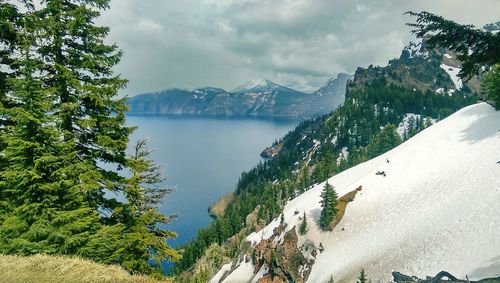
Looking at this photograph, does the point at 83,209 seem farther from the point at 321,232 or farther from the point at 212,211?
the point at 212,211

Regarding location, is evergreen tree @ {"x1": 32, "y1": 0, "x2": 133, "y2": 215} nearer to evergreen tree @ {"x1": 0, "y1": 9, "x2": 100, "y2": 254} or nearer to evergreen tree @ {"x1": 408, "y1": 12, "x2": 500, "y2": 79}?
evergreen tree @ {"x1": 0, "y1": 9, "x2": 100, "y2": 254}

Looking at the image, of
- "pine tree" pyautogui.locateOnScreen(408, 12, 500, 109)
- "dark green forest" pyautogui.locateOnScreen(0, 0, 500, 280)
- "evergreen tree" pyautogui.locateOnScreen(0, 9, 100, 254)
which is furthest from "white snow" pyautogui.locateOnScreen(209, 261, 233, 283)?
"pine tree" pyautogui.locateOnScreen(408, 12, 500, 109)

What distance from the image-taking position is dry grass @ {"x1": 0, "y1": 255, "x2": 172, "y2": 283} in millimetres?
10555

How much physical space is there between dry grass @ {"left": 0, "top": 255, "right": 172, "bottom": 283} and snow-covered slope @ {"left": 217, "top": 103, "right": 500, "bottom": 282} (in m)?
42.7

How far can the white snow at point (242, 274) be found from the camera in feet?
268

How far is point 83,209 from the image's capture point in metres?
14.3

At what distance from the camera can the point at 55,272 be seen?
36.4ft

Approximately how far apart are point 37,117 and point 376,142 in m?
160

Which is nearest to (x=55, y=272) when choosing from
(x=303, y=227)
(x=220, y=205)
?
(x=303, y=227)

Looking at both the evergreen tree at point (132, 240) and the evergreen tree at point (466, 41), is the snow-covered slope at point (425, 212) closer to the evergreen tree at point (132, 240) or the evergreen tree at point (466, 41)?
the evergreen tree at point (466, 41)

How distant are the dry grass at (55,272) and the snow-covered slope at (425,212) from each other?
42667 millimetres

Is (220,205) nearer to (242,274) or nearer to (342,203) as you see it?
(242,274)

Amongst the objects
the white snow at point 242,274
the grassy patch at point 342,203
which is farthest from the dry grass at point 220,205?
the grassy patch at point 342,203

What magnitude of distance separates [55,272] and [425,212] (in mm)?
67059
